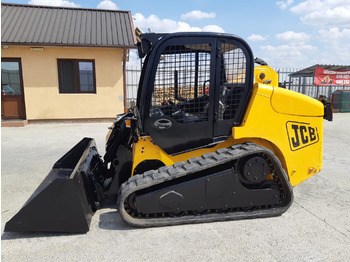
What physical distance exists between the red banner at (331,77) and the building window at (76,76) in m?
13.9

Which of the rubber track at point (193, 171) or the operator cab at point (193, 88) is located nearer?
the rubber track at point (193, 171)

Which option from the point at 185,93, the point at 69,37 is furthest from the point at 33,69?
the point at 185,93

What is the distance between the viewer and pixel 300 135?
3334 mm

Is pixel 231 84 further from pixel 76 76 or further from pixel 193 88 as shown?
pixel 76 76

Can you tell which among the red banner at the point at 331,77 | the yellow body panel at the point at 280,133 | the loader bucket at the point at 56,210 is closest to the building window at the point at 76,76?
the yellow body panel at the point at 280,133

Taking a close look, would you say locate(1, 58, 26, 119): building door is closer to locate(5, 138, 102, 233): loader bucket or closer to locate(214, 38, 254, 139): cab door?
locate(5, 138, 102, 233): loader bucket

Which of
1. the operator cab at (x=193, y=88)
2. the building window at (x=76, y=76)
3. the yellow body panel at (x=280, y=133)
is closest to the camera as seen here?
the operator cab at (x=193, y=88)

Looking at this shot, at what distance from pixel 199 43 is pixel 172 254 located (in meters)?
2.25

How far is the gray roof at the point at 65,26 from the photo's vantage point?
34.2 feet

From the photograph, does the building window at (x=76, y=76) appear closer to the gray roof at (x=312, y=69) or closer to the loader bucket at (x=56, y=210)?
the loader bucket at (x=56, y=210)

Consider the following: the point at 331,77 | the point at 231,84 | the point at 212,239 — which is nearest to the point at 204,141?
the point at 231,84

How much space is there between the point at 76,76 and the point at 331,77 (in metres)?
15.8

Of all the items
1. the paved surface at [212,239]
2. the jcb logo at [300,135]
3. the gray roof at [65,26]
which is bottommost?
the paved surface at [212,239]

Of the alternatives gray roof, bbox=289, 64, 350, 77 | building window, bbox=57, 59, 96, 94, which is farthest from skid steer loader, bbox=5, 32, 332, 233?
gray roof, bbox=289, 64, 350, 77
